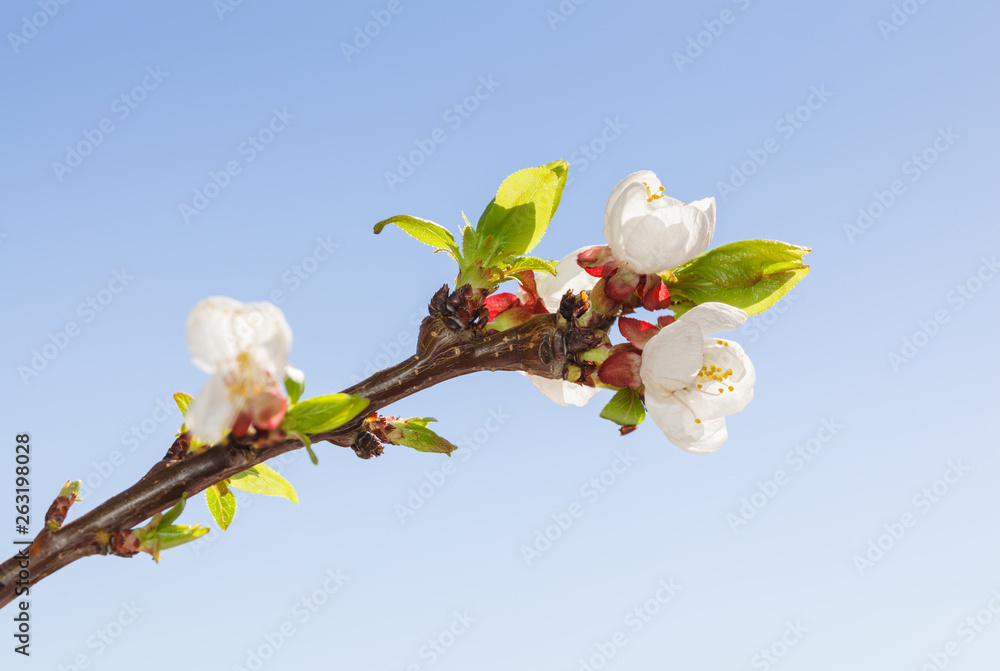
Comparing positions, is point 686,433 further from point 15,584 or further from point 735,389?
point 15,584

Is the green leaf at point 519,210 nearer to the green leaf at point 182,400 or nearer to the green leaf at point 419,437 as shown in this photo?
the green leaf at point 419,437

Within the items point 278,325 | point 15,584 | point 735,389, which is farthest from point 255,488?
point 735,389

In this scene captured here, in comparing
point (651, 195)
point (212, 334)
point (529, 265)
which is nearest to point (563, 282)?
point (529, 265)

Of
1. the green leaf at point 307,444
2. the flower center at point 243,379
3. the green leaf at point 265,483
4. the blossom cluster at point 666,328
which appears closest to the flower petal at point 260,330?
the flower center at point 243,379

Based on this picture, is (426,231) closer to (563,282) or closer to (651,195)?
(563,282)

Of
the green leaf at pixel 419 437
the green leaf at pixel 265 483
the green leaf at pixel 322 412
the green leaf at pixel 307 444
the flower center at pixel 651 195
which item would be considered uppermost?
the flower center at pixel 651 195

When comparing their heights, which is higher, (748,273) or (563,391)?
(748,273)
